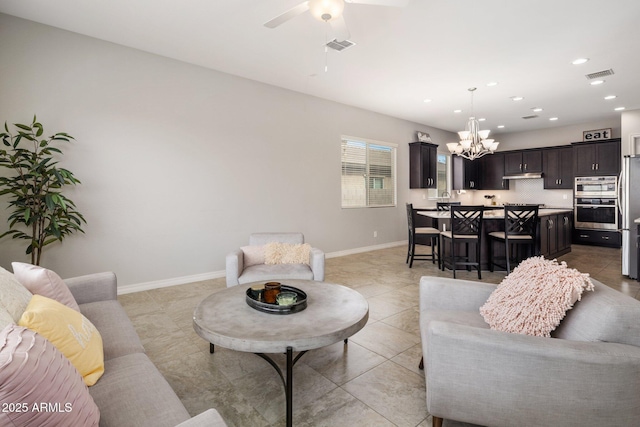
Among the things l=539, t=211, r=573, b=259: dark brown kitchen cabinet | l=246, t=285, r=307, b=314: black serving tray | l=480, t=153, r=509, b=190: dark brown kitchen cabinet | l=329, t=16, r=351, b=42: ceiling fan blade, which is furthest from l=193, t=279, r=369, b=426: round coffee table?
l=480, t=153, r=509, b=190: dark brown kitchen cabinet

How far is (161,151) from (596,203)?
8951 mm

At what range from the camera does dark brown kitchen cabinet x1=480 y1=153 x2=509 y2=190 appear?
29.3ft

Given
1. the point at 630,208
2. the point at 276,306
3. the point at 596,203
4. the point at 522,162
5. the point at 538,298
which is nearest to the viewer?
the point at 538,298

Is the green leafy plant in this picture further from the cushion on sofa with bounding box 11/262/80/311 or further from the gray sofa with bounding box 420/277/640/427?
the gray sofa with bounding box 420/277/640/427

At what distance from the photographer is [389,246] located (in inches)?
281

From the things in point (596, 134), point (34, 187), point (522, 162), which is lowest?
point (34, 187)

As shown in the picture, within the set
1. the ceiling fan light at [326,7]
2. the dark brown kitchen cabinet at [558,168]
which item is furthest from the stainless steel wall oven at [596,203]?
the ceiling fan light at [326,7]

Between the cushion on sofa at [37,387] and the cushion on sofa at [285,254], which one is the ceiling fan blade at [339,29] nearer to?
the cushion on sofa at [285,254]

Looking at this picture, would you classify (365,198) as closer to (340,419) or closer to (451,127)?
(451,127)

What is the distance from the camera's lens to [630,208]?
4391 mm

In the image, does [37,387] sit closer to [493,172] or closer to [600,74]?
[600,74]

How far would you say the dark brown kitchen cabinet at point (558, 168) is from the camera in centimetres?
771

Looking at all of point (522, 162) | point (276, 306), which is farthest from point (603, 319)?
point (522, 162)

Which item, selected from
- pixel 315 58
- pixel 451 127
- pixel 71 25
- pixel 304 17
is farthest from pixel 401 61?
pixel 451 127
